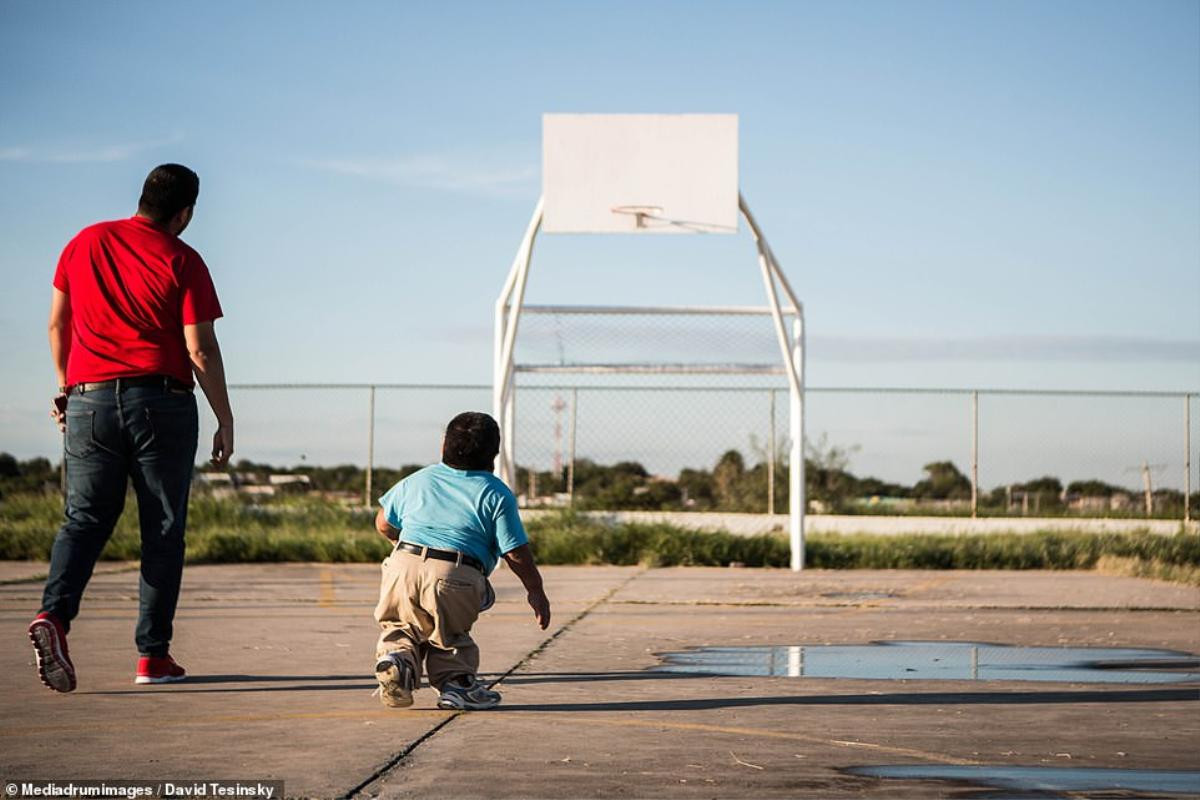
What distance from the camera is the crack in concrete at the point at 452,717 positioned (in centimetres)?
399

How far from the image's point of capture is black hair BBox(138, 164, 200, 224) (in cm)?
596

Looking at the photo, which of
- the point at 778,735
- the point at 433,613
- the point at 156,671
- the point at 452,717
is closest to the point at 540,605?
the point at 433,613

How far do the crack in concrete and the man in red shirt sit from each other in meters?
1.31

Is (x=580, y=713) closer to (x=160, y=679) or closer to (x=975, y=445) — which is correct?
(x=160, y=679)

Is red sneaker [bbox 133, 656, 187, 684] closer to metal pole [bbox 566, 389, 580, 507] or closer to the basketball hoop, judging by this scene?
the basketball hoop

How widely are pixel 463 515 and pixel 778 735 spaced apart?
136 centimetres

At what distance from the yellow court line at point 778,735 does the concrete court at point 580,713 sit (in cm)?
1

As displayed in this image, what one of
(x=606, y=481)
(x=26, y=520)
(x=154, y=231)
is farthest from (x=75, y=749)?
(x=606, y=481)

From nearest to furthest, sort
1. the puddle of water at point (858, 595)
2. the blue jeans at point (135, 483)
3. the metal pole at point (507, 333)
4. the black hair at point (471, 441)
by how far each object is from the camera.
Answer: the black hair at point (471, 441) < the blue jeans at point (135, 483) < the puddle of water at point (858, 595) < the metal pole at point (507, 333)

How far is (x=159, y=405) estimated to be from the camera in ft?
19.0

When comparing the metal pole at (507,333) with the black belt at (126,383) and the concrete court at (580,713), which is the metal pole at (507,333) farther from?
the black belt at (126,383)

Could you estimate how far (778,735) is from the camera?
4836 millimetres

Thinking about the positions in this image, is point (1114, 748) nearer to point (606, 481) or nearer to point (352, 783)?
point (352, 783)

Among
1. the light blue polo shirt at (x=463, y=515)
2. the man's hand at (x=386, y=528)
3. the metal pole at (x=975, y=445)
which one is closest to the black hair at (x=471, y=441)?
the light blue polo shirt at (x=463, y=515)
